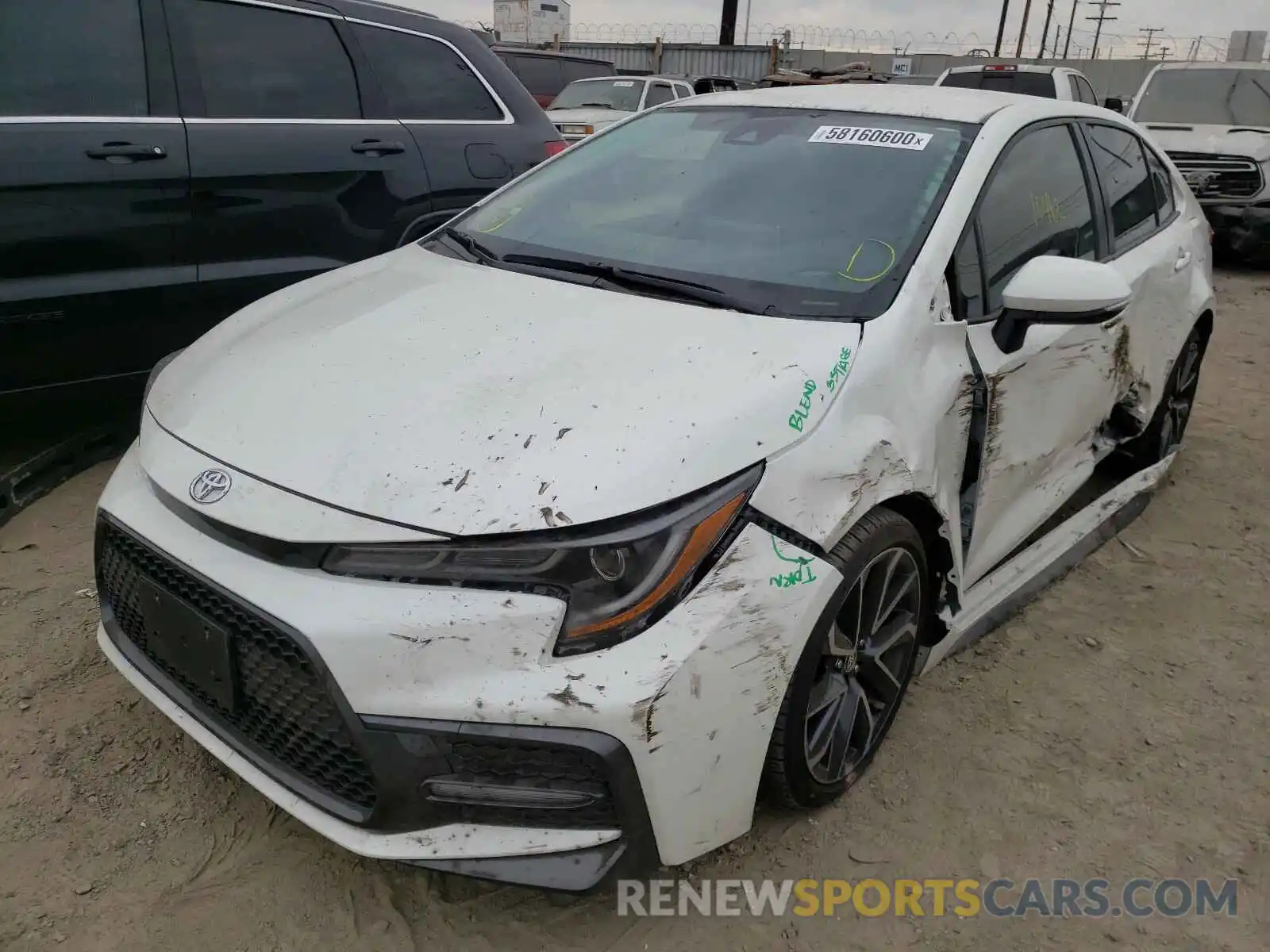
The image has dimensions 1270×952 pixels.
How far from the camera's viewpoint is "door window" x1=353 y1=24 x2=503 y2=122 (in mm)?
4301

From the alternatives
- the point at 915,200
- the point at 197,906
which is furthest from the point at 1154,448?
the point at 197,906

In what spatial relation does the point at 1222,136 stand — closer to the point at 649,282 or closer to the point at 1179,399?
the point at 1179,399

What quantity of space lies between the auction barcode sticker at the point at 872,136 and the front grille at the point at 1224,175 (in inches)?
315

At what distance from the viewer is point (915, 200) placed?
247 cm

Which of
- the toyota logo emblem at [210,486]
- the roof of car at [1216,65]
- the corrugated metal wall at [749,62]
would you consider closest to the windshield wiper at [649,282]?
the toyota logo emblem at [210,486]

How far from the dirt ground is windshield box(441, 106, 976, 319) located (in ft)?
4.06

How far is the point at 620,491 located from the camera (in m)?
1.70

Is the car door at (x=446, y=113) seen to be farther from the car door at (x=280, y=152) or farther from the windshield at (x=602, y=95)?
the windshield at (x=602, y=95)

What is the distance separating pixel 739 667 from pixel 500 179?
342 centimetres

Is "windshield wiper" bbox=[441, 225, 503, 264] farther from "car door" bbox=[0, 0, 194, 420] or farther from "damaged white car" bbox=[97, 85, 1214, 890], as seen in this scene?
"car door" bbox=[0, 0, 194, 420]

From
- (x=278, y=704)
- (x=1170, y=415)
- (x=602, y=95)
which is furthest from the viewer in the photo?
(x=602, y=95)

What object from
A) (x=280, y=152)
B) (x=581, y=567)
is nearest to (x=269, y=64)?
(x=280, y=152)

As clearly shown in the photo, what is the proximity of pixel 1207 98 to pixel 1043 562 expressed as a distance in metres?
9.48

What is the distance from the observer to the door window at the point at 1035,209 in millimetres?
2576
